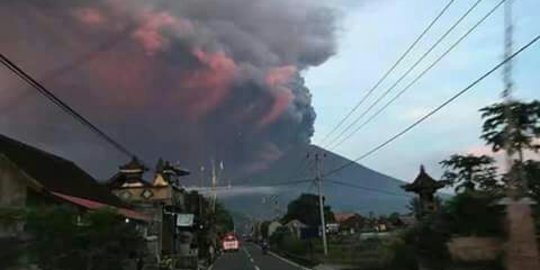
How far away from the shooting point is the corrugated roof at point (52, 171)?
3400 centimetres

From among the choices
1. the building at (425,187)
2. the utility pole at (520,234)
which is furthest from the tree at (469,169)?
the utility pole at (520,234)

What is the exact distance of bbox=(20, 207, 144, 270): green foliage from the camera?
2353 cm

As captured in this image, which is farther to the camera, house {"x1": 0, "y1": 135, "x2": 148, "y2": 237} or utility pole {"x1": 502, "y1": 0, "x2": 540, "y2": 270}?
house {"x1": 0, "y1": 135, "x2": 148, "y2": 237}

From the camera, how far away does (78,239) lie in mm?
26234

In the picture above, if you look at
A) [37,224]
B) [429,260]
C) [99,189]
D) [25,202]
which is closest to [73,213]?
[37,224]

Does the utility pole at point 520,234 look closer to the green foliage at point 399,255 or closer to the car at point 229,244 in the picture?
the green foliage at point 399,255

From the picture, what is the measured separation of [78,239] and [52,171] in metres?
14.6

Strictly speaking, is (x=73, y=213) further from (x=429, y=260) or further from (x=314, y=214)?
(x=314, y=214)

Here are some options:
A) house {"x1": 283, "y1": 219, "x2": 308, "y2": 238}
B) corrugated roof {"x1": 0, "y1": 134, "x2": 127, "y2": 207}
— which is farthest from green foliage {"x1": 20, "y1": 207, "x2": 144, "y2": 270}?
house {"x1": 283, "y1": 219, "x2": 308, "y2": 238}

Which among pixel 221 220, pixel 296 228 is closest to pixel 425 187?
pixel 296 228

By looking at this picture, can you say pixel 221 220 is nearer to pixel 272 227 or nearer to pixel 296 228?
pixel 272 227

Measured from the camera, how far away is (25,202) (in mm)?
30234

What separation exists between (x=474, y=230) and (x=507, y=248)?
12.6ft

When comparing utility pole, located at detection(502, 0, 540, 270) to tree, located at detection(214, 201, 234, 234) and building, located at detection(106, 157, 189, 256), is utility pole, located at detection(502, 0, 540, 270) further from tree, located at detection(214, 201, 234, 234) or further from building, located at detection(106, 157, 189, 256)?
tree, located at detection(214, 201, 234, 234)
